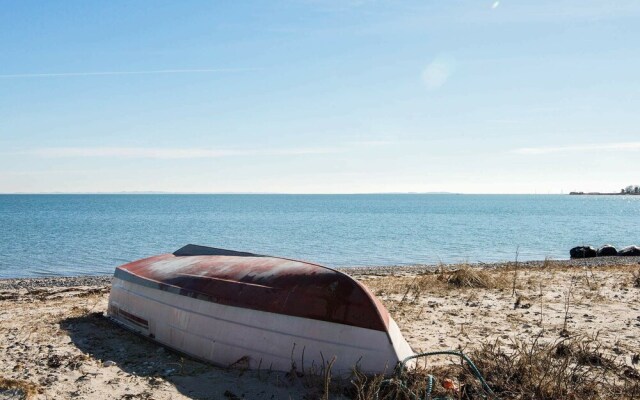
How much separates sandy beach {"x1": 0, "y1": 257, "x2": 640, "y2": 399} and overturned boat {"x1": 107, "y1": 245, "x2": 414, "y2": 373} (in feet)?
0.65

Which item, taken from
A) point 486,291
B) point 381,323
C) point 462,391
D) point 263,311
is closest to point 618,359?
point 462,391

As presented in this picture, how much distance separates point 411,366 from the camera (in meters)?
4.95

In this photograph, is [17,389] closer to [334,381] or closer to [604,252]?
[334,381]

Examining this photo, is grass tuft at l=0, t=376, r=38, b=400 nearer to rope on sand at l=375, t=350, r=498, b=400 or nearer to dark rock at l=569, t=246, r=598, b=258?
rope on sand at l=375, t=350, r=498, b=400

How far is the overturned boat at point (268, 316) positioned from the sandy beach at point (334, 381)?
0.20 meters

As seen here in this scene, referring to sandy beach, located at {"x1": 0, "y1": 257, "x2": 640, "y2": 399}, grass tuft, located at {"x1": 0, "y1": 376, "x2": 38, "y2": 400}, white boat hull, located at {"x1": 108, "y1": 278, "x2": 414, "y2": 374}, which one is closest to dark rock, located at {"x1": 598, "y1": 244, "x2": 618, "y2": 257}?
sandy beach, located at {"x1": 0, "y1": 257, "x2": 640, "y2": 399}

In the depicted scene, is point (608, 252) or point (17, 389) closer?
point (17, 389)

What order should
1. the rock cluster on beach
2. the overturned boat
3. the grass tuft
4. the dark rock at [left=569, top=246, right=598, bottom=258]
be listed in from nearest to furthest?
the grass tuft < the overturned boat < the rock cluster on beach < the dark rock at [left=569, top=246, right=598, bottom=258]

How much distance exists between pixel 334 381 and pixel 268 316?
954 millimetres

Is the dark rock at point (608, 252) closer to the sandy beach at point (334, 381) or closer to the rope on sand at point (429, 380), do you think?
the sandy beach at point (334, 381)

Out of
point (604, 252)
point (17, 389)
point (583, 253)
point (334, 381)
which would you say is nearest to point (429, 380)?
point (334, 381)

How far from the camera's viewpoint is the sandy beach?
191 inches

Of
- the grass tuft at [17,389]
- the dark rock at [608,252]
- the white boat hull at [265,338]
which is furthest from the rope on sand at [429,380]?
the dark rock at [608,252]

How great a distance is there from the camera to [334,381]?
4863 millimetres
